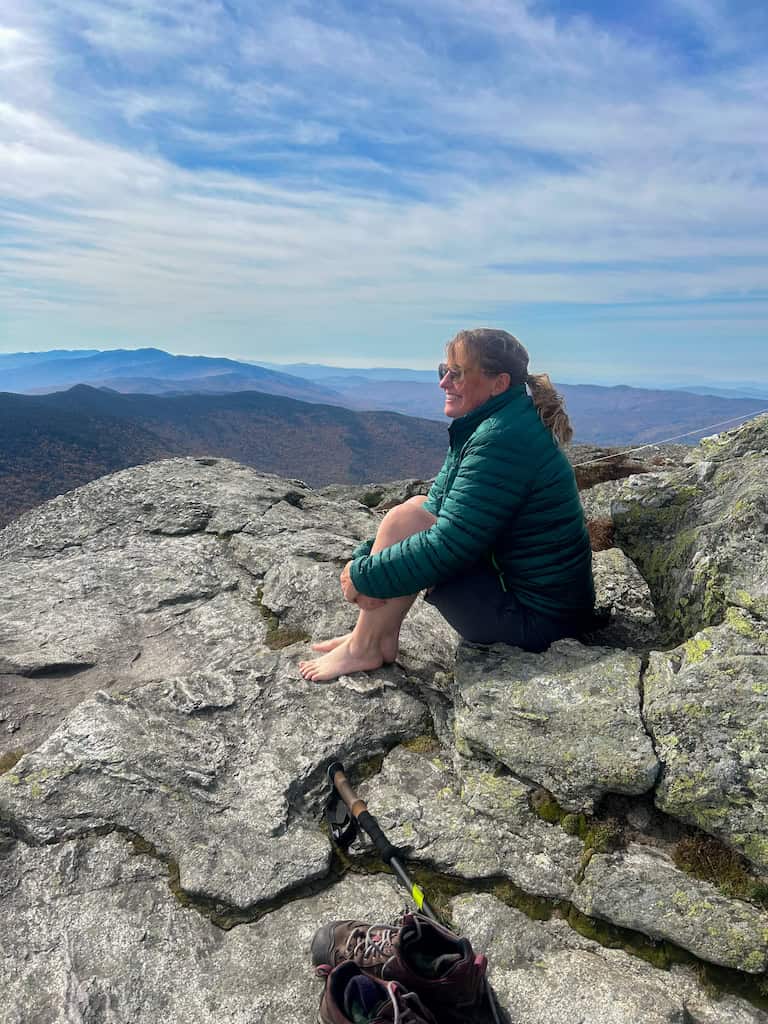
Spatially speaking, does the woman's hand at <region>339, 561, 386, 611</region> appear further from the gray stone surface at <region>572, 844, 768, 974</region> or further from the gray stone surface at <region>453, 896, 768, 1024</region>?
the gray stone surface at <region>572, 844, 768, 974</region>

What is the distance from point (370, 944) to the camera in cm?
478

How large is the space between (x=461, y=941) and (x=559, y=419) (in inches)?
190

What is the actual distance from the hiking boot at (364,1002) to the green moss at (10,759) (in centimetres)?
474

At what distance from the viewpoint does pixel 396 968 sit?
4531 mm

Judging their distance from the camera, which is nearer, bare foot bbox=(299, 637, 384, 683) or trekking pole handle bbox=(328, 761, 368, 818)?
Answer: trekking pole handle bbox=(328, 761, 368, 818)

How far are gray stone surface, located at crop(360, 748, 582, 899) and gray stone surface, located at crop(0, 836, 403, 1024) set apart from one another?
0.56 metres

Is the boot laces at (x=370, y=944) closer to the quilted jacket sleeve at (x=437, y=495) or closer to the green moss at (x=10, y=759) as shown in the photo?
the quilted jacket sleeve at (x=437, y=495)

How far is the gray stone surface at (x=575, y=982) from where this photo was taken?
14.8 feet

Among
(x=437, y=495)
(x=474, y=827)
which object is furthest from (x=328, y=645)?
(x=474, y=827)

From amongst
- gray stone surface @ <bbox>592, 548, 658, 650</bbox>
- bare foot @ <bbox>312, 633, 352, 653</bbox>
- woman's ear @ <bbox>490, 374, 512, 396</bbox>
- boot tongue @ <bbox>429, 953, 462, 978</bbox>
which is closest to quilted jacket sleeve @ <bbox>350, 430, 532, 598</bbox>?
woman's ear @ <bbox>490, 374, 512, 396</bbox>

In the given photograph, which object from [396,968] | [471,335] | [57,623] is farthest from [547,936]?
[57,623]

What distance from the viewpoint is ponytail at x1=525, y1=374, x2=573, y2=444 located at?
667 centimetres

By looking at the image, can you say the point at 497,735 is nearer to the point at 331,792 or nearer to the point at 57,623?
the point at 331,792

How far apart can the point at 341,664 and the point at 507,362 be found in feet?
13.9
